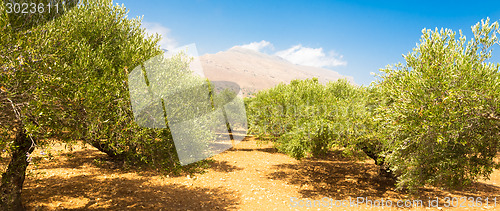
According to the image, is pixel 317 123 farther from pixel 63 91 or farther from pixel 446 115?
pixel 63 91

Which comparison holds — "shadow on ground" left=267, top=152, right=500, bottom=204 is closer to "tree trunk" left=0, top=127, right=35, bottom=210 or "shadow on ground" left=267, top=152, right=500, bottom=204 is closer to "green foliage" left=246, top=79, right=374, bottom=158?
"green foliage" left=246, top=79, right=374, bottom=158

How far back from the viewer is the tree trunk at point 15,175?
1089 centimetres

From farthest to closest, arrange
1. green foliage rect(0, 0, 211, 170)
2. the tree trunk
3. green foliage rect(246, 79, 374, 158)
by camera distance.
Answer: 1. green foliage rect(246, 79, 374, 158)
2. the tree trunk
3. green foliage rect(0, 0, 211, 170)

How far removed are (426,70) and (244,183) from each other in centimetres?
1656

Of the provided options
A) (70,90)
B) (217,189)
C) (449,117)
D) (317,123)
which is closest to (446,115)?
(449,117)

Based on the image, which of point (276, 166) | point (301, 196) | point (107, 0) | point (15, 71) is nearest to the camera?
point (15, 71)

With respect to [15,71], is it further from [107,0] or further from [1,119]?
[107,0]

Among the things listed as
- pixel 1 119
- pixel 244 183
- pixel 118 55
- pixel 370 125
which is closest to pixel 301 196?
pixel 244 183

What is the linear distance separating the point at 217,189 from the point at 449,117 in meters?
16.5

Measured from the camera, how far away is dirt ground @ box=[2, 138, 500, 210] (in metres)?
15.6

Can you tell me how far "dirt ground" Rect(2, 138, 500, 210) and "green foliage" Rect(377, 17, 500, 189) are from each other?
111 inches

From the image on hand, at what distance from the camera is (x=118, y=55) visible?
1302cm

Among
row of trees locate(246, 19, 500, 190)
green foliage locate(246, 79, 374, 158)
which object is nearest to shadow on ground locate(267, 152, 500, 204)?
green foliage locate(246, 79, 374, 158)

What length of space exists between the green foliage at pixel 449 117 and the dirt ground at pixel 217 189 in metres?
2.83
